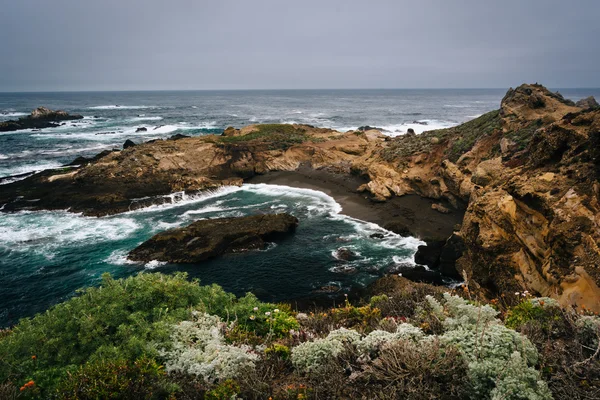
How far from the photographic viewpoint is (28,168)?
130 feet

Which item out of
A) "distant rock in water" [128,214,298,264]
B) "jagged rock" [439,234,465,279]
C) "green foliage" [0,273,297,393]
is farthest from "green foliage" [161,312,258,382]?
"jagged rock" [439,234,465,279]

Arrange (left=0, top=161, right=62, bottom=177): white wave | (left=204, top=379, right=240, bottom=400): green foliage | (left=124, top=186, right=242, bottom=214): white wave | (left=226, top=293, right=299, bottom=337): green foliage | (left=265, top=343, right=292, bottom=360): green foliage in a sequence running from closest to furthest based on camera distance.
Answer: (left=204, top=379, right=240, bottom=400): green foliage < (left=265, top=343, right=292, bottom=360): green foliage < (left=226, top=293, right=299, bottom=337): green foliage < (left=124, top=186, right=242, bottom=214): white wave < (left=0, top=161, right=62, bottom=177): white wave

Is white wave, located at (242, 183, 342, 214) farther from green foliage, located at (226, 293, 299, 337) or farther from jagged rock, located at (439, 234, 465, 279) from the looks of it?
green foliage, located at (226, 293, 299, 337)

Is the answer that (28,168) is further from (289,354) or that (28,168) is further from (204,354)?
(289,354)

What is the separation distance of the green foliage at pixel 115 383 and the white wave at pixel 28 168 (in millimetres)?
43797

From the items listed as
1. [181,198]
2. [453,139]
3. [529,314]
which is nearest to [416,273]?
[529,314]

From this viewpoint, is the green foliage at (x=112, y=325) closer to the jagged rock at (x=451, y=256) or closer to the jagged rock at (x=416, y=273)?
the jagged rock at (x=416, y=273)

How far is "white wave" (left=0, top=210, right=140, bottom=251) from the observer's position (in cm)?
2212

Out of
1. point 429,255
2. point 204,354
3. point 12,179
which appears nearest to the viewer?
point 204,354

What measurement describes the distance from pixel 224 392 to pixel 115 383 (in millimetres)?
1431

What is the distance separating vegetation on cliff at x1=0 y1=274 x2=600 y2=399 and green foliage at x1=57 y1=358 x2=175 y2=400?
0.01 meters

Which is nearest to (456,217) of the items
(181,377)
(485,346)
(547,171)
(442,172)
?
(442,172)

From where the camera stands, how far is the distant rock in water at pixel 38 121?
69688mm

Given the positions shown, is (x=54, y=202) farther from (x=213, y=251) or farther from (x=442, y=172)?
(x=442, y=172)
